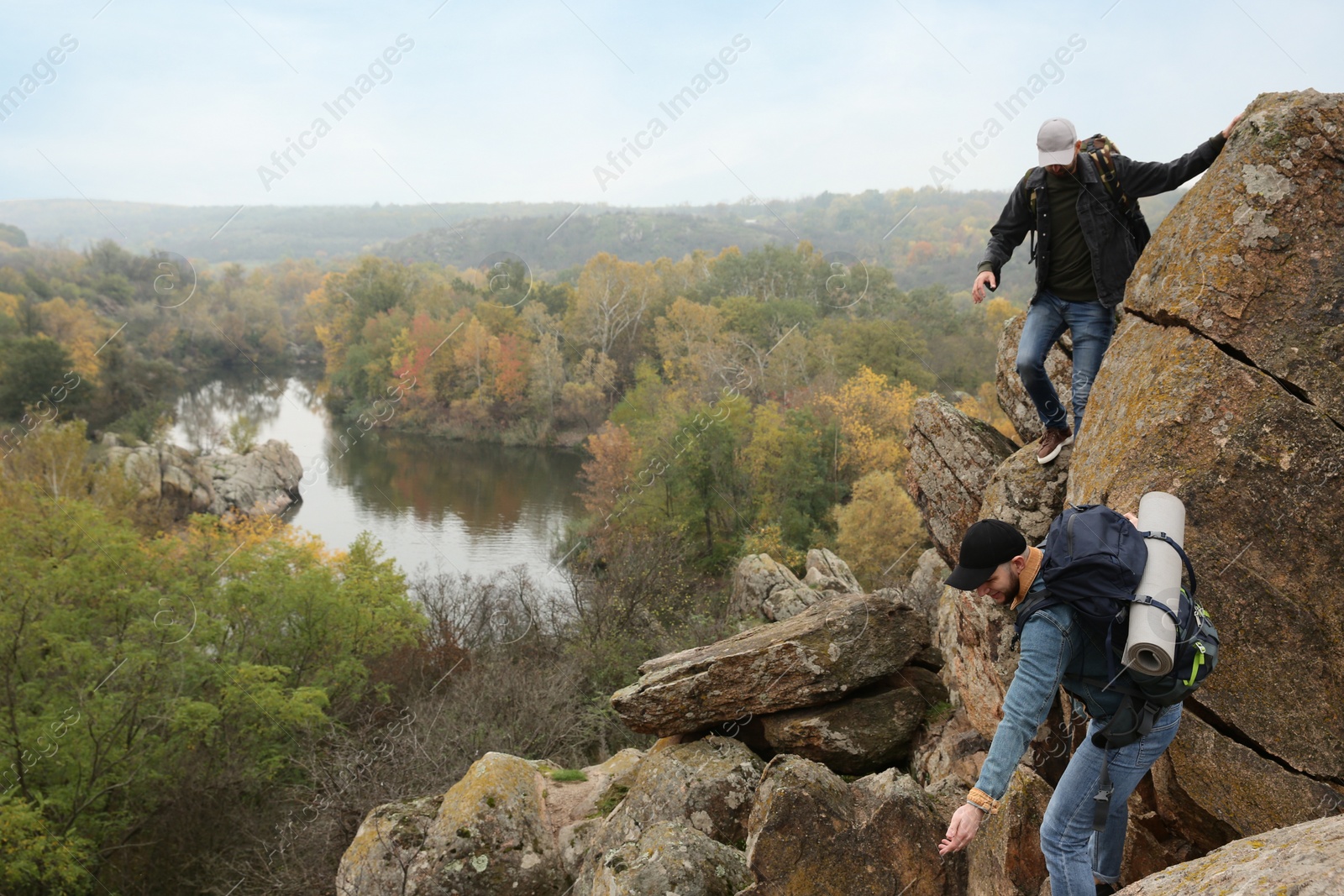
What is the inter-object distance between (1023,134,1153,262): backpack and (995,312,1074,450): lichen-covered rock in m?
1.46

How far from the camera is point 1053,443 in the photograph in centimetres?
662

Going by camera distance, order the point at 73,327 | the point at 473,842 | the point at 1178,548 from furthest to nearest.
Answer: the point at 73,327 → the point at 473,842 → the point at 1178,548

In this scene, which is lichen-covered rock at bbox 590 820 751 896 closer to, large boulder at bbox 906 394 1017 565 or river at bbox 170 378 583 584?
large boulder at bbox 906 394 1017 565

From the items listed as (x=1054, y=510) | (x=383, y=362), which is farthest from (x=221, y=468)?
(x=1054, y=510)

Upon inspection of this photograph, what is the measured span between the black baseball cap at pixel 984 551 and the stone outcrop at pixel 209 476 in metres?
40.2

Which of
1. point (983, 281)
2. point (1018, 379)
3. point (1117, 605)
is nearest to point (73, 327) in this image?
point (1018, 379)

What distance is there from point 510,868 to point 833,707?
11.3ft

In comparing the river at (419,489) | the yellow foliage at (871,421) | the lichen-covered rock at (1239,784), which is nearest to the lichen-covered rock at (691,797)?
the lichen-covered rock at (1239,784)

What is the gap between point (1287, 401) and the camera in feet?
15.9

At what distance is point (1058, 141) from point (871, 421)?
34087 mm

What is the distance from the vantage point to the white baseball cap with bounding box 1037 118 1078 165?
572 cm

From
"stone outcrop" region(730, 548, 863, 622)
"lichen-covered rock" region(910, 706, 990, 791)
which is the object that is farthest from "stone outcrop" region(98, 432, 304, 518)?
"lichen-covered rock" region(910, 706, 990, 791)

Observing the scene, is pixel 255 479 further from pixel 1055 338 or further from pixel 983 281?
pixel 1055 338

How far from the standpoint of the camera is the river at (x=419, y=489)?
121ft
